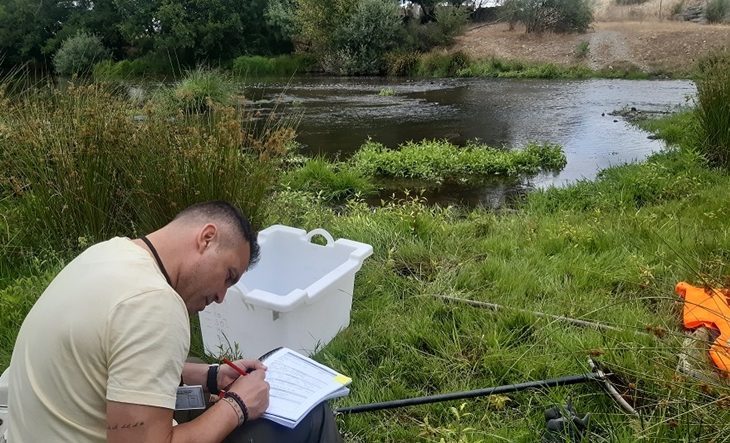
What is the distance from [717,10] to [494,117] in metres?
15.1

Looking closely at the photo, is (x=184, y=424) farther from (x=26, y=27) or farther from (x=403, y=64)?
(x=26, y=27)

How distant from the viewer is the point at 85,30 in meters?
23.6

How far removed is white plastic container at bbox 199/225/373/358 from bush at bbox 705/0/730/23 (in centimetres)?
2246

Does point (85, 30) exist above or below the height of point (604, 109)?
above

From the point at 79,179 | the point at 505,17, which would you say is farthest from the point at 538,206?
the point at 505,17

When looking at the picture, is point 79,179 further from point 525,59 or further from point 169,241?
point 525,59

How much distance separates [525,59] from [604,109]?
8822 mm

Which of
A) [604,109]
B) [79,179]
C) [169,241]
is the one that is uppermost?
[169,241]

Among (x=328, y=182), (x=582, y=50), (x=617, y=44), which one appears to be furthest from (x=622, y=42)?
(x=328, y=182)

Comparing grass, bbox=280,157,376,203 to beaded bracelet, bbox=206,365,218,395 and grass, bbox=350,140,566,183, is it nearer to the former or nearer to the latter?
grass, bbox=350,140,566,183

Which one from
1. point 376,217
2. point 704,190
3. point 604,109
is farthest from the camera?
point 604,109

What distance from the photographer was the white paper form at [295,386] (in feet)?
4.79

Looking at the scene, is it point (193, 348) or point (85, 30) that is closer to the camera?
point (193, 348)

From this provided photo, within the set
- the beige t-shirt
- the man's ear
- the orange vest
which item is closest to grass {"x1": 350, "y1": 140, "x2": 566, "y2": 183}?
the orange vest
